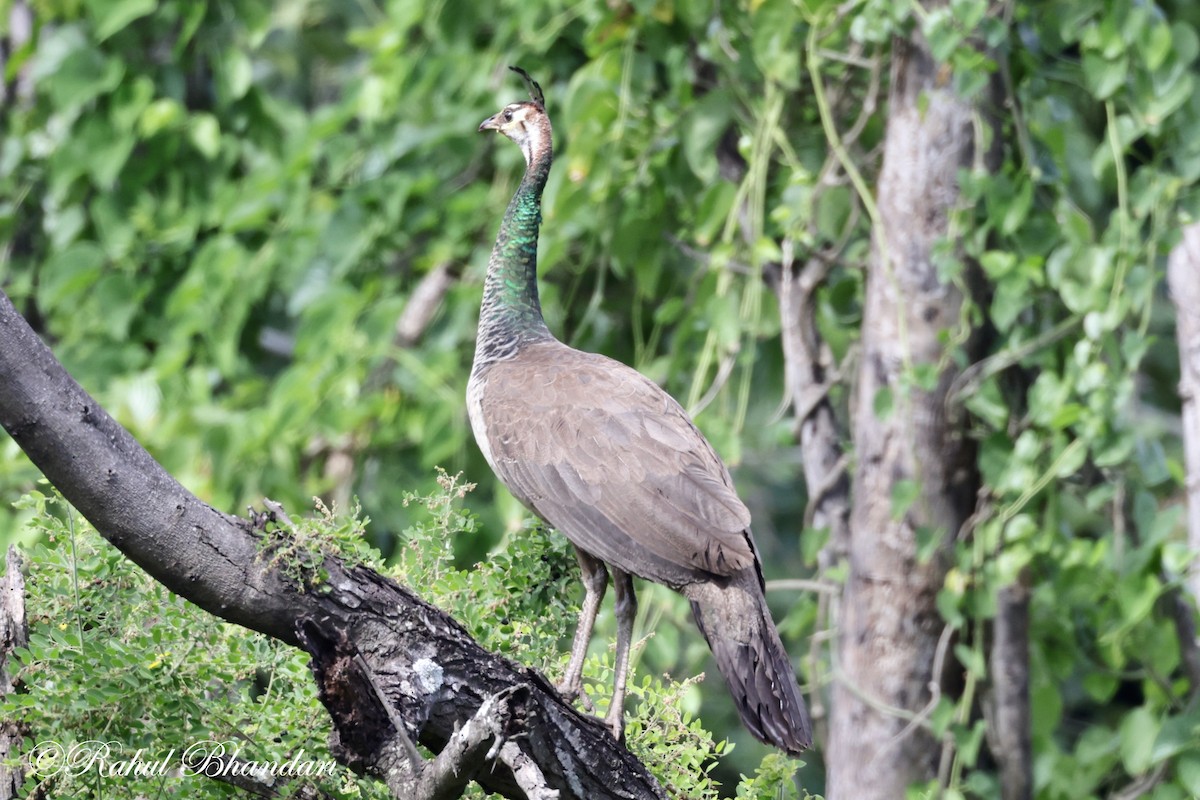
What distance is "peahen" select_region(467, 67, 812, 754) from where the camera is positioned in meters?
2.77

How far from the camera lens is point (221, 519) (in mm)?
2131

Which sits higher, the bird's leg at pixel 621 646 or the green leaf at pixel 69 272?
the green leaf at pixel 69 272

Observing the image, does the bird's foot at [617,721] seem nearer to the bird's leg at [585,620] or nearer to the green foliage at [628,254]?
the green foliage at [628,254]

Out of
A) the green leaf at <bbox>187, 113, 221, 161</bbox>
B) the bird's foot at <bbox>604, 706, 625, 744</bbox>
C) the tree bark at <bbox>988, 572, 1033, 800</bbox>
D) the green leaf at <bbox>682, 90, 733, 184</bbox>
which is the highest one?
the green leaf at <bbox>187, 113, 221, 161</bbox>

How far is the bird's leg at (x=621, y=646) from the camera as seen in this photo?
2.78m

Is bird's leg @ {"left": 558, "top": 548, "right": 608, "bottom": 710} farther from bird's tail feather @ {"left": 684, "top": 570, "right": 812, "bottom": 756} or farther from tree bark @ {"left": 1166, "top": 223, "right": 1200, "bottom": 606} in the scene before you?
tree bark @ {"left": 1166, "top": 223, "right": 1200, "bottom": 606}

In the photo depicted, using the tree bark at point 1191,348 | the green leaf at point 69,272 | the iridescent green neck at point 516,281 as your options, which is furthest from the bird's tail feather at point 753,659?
the green leaf at point 69,272

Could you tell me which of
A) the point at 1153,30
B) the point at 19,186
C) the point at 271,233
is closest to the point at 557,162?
the point at 271,233

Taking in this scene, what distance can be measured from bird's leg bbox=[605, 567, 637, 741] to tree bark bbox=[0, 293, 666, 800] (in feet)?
0.80

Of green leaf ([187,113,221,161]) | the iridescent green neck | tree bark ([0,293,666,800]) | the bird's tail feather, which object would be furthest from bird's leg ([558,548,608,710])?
green leaf ([187,113,221,161])

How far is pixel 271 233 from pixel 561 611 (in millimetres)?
3066

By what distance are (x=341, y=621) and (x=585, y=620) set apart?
2.92 ft

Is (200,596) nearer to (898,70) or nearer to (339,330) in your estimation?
(898,70)

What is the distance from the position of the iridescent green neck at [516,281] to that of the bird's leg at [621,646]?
32.3 inches
